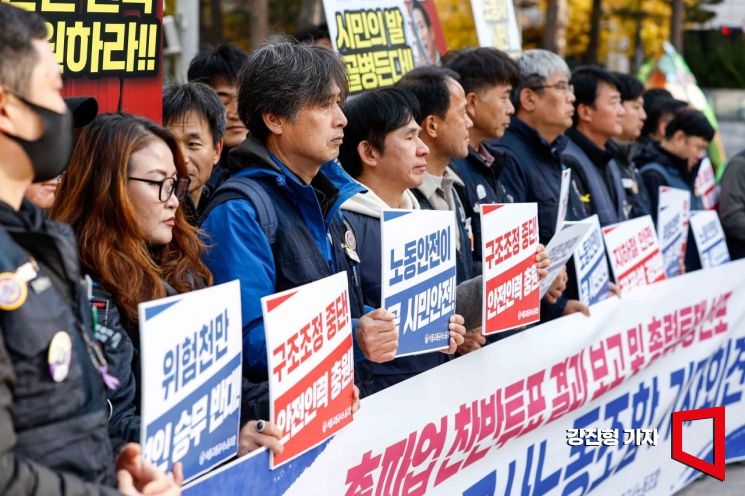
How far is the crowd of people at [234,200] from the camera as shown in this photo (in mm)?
2244

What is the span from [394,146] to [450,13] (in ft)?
74.8

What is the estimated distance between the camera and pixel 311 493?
3461 mm

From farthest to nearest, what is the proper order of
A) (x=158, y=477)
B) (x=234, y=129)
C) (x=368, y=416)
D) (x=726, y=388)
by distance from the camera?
(x=726, y=388)
(x=234, y=129)
(x=368, y=416)
(x=158, y=477)

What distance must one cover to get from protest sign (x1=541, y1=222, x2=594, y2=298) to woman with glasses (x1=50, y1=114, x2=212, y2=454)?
201 centimetres

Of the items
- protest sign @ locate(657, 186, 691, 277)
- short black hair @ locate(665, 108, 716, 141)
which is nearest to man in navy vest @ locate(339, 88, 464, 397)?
protest sign @ locate(657, 186, 691, 277)

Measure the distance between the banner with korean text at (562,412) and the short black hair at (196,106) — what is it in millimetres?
1318

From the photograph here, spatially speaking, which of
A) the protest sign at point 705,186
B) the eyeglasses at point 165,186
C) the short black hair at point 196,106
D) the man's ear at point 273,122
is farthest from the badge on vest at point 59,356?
the protest sign at point 705,186

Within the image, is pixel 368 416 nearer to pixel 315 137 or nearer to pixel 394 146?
pixel 315 137

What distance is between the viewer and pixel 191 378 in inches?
108

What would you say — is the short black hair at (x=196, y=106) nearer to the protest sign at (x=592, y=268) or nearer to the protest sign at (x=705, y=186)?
the protest sign at (x=592, y=268)

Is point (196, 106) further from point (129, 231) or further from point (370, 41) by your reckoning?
point (370, 41)

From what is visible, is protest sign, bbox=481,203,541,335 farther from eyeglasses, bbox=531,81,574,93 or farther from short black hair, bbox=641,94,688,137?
short black hair, bbox=641,94,688,137

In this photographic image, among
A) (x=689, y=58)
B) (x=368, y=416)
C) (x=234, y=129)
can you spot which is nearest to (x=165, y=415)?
(x=368, y=416)

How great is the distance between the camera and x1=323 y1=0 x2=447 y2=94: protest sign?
6453 millimetres
